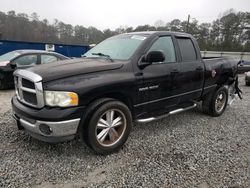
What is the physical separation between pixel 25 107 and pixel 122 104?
4.55 ft

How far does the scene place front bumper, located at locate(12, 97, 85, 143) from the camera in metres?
2.67

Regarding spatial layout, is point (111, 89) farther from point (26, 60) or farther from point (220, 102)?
point (26, 60)

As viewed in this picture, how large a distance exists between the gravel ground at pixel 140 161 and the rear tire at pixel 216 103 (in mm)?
1000

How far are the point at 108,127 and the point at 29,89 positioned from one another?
4.05 feet

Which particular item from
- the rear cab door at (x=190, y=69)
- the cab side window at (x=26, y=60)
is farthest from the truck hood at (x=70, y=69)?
the cab side window at (x=26, y=60)

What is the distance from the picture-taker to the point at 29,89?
115 inches

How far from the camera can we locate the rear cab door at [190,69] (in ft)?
13.8

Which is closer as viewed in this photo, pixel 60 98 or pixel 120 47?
pixel 60 98

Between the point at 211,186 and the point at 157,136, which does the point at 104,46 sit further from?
the point at 211,186

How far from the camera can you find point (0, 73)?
728 centimetres

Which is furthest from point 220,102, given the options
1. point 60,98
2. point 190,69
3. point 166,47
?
point 60,98

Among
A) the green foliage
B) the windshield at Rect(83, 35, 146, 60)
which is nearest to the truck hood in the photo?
the windshield at Rect(83, 35, 146, 60)

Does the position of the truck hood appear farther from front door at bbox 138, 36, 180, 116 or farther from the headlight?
front door at bbox 138, 36, 180, 116

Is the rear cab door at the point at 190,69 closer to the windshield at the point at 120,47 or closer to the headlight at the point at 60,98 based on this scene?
the windshield at the point at 120,47
